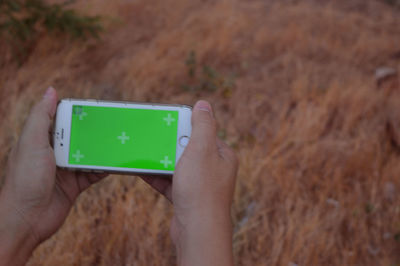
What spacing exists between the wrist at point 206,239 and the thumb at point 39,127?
721mm

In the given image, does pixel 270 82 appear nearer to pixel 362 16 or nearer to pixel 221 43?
pixel 221 43

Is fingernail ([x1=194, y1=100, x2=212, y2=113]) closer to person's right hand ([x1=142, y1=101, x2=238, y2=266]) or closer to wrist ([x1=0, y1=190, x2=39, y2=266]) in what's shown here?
person's right hand ([x1=142, y1=101, x2=238, y2=266])

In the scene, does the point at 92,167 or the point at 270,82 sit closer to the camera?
the point at 92,167

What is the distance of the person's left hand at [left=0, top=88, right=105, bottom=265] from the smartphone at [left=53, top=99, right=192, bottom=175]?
0.33 ft

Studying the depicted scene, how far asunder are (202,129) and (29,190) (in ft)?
2.66

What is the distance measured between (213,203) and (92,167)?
0.64 meters

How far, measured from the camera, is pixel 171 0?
468 cm

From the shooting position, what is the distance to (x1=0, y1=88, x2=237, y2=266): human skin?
1.45 m

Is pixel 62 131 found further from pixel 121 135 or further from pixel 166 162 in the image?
pixel 166 162

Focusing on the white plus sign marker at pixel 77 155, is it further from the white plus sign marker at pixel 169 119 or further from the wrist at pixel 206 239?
the wrist at pixel 206 239

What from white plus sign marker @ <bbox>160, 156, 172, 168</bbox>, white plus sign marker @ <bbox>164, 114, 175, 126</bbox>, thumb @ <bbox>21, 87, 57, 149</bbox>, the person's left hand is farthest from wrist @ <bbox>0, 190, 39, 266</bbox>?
white plus sign marker @ <bbox>164, 114, 175, 126</bbox>

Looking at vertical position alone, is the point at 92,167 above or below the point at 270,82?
below

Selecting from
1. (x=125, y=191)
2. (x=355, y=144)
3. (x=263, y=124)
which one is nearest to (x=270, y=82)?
(x=263, y=124)

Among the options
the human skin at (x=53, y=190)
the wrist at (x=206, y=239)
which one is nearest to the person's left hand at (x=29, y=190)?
the human skin at (x=53, y=190)
